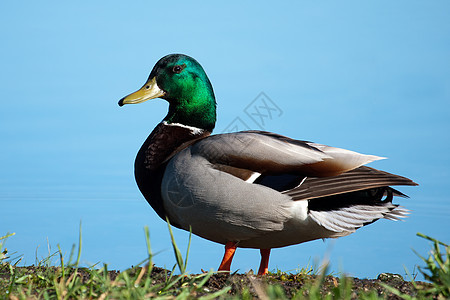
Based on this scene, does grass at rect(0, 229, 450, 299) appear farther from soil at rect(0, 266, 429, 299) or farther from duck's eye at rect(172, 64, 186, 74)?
duck's eye at rect(172, 64, 186, 74)

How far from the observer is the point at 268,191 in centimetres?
433

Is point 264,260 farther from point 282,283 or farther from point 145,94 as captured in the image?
point 145,94

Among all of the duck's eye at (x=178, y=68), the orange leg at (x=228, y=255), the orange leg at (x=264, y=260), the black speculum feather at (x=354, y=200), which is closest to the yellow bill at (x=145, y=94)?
the duck's eye at (x=178, y=68)

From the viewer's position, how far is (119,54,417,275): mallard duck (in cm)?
433

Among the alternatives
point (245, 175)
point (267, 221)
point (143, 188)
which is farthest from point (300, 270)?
point (143, 188)

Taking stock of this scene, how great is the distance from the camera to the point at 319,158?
14.9 ft

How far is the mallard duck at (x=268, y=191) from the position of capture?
14.2 ft

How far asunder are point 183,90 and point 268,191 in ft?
5.06

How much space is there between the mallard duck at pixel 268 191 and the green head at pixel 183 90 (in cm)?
69

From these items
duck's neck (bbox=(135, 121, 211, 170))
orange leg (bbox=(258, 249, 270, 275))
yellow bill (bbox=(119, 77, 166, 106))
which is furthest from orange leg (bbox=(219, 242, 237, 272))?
yellow bill (bbox=(119, 77, 166, 106))

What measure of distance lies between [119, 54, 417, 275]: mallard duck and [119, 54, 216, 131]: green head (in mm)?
690

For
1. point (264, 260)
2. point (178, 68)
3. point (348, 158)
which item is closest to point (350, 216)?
point (348, 158)

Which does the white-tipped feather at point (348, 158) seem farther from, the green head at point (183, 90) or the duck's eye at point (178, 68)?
the duck's eye at point (178, 68)

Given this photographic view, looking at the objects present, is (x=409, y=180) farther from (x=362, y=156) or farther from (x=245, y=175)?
(x=245, y=175)
